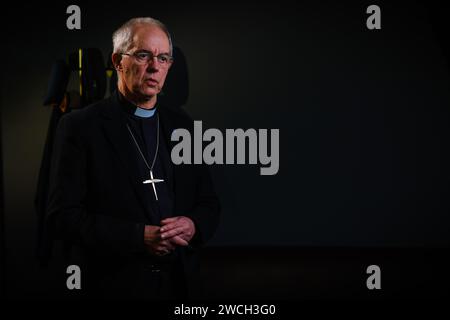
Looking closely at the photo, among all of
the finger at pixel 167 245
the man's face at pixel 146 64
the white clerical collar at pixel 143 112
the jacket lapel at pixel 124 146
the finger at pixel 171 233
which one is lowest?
the finger at pixel 167 245

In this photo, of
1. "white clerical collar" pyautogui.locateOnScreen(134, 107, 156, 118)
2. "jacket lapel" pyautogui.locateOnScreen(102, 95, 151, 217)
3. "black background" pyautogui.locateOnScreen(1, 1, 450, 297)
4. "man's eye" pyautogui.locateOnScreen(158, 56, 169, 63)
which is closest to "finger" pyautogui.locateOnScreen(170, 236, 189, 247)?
"jacket lapel" pyautogui.locateOnScreen(102, 95, 151, 217)

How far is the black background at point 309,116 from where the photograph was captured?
9.11 ft

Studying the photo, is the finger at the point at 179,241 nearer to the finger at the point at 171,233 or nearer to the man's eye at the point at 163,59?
the finger at the point at 171,233

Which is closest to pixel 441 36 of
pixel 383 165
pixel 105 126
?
pixel 383 165

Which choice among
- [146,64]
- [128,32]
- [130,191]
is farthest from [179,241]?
[128,32]

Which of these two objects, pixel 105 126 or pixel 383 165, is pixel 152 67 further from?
pixel 383 165

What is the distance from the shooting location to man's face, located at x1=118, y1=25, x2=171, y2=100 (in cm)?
148

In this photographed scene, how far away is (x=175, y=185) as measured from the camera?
4.98 feet

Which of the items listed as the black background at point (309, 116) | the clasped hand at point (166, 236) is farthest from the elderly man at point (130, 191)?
the black background at point (309, 116)

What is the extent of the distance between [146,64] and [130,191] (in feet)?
1.42

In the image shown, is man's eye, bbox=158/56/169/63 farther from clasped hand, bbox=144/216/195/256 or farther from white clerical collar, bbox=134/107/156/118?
clasped hand, bbox=144/216/195/256

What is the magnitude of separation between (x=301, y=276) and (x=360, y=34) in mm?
1609

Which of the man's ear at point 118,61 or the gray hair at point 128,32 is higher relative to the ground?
the gray hair at point 128,32
